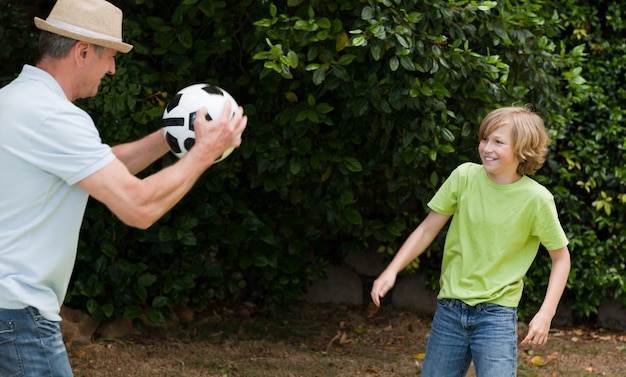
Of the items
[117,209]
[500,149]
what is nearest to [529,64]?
[500,149]

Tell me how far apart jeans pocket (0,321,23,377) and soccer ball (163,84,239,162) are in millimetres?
929

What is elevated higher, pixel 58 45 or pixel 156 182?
pixel 58 45

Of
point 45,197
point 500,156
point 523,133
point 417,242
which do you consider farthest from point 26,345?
point 523,133

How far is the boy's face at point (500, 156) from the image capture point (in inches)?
145

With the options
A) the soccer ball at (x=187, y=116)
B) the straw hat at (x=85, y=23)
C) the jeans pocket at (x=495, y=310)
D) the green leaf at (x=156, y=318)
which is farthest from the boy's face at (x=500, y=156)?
the green leaf at (x=156, y=318)

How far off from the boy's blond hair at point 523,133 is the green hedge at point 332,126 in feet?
3.23

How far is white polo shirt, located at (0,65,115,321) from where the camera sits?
8.81 feet

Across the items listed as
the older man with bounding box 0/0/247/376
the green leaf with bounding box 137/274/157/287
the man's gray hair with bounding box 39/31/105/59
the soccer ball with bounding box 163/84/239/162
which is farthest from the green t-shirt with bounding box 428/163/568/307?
the green leaf with bounding box 137/274/157/287

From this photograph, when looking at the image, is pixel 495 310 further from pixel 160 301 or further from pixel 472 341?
pixel 160 301

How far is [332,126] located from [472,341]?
218 centimetres

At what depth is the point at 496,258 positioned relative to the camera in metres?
3.65

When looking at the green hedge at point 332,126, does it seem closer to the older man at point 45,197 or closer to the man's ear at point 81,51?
the man's ear at point 81,51

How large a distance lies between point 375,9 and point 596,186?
2.38 m

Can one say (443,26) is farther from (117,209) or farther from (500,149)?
(117,209)
